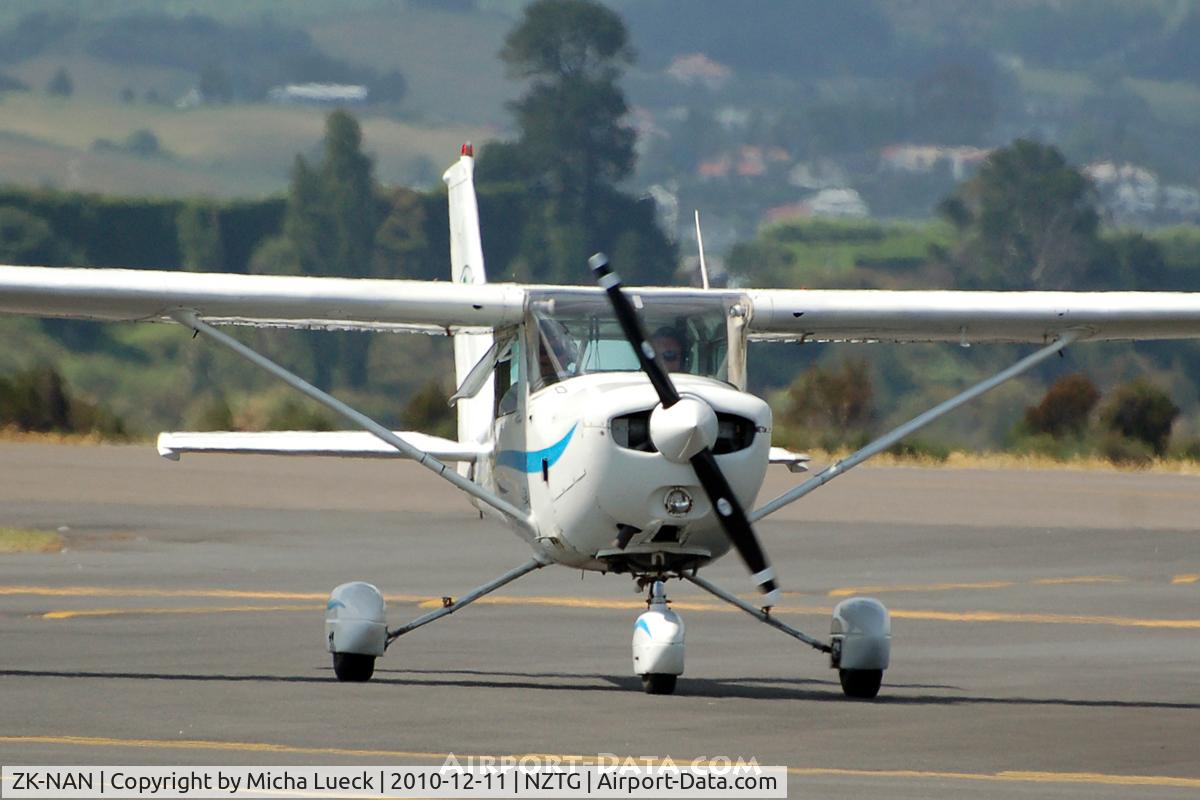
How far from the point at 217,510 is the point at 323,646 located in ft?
49.9

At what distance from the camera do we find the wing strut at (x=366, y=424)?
1307 centimetres

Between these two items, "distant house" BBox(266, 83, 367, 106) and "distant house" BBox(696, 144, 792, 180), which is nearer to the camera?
"distant house" BBox(266, 83, 367, 106)

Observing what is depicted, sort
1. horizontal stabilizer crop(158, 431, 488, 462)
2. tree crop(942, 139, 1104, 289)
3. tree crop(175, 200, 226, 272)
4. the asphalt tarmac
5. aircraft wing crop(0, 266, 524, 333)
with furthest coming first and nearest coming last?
tree crop(942, 139, 1104, 289)
tree crop(175, 200, 226, 272)
horizontal stabilizer crop(158, 431, 488, 462)
aircraft wing crop(0, 266, 524, 333)
the asphalt tarmac

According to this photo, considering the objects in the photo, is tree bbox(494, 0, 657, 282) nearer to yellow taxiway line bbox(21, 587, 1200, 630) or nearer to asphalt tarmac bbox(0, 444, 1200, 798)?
asphalt tarmac bbox(0, 444, 1200, 798)

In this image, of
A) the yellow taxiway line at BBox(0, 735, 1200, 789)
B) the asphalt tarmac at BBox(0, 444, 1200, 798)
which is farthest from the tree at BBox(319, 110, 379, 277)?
the yellow taxiway line at BBox(0, 735, 1200, 789)

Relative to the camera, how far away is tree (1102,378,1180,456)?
1818 inches

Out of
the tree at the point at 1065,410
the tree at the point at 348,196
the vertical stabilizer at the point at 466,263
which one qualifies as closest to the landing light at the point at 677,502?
the vertical stabilizer at the point at 466,263

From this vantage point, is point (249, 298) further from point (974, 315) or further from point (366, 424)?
point (974, 315)

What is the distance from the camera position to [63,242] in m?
83.9

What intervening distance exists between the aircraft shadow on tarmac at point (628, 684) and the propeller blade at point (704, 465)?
0.91 m

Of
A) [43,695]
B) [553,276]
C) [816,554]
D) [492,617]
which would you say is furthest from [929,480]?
[553,276]

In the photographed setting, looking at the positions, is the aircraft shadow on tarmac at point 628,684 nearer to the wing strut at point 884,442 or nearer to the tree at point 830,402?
the wing strut at point 884,442

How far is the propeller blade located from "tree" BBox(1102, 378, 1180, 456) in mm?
35250

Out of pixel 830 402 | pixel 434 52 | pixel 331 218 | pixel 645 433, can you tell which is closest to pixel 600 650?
pixel 645 433
